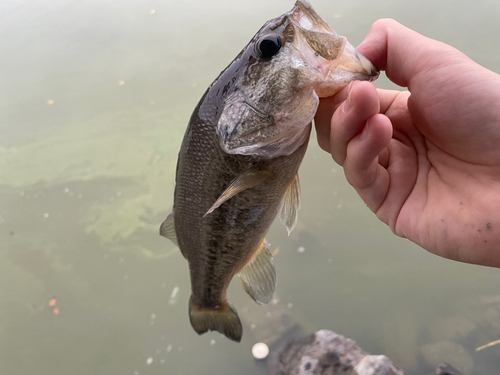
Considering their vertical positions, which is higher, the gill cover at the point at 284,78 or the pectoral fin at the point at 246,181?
the gill cover at the point at 284,78

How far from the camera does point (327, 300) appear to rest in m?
2.23

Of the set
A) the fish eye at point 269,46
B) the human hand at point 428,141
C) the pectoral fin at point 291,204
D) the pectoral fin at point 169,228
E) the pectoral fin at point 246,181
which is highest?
the fish eye at point 269,46

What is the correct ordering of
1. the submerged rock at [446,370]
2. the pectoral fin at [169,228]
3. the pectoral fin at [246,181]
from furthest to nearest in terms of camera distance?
the submerged rock at [446,370] → the pectoral fin at [169,228] → the pectoral fin at [246,181]

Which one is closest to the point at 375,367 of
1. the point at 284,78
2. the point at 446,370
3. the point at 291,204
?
the point at 446,370

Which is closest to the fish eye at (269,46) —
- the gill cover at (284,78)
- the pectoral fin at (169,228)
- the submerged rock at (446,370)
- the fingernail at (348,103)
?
the gill cover at (284,78)

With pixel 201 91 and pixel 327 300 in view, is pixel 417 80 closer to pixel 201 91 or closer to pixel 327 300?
pixel 327 300

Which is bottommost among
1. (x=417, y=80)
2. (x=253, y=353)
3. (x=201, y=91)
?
(x=253, y=353)

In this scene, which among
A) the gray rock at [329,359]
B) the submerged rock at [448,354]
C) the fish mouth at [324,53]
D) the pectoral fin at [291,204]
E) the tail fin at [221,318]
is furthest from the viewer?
the submerged rock at [448,354]

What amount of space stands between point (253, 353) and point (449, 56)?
6.25 feet

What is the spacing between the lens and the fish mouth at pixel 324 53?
31.6 inches

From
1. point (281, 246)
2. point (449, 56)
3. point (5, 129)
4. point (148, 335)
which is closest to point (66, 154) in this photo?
point (5, 129)

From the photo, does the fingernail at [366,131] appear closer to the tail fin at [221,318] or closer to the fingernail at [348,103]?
the fingernail at [348,103]

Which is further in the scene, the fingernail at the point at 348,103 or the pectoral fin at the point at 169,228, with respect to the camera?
the pectoral fin at the point at 169,228

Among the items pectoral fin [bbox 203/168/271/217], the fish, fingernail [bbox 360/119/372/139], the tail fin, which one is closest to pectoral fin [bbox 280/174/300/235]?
the fish
